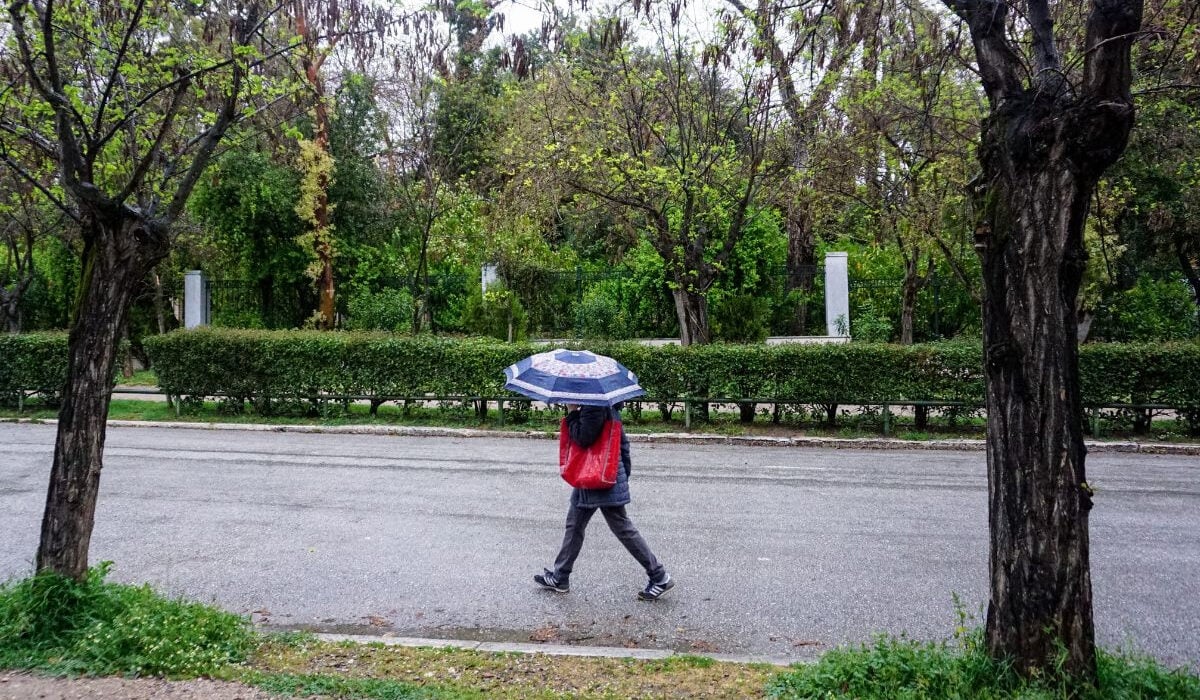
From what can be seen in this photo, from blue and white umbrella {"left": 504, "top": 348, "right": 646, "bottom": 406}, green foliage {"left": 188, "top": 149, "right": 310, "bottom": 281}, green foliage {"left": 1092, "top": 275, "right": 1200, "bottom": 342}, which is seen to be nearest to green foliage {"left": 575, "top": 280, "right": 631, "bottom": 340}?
green foliage {"left": 188, "top": 149, "right": 310, "bottom": 281}

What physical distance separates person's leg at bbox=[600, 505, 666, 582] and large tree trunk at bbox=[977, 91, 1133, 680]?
8.18 ft

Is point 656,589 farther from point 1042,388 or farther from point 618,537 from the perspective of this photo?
point 1042,388

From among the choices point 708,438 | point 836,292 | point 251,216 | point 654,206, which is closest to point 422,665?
point 708,438

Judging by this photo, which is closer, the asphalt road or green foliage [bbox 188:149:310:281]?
the asphalt road

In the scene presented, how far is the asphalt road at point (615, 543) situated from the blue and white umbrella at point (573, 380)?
4.97ft

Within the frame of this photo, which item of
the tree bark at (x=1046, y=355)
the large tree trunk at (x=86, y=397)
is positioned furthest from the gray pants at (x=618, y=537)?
the large tree trunk at (x=86, y=397)

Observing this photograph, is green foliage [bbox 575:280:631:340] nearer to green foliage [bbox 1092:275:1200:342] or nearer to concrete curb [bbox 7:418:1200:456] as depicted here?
concrete curb [bbox 7:418:1200:456]

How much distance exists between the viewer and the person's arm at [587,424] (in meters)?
6.28

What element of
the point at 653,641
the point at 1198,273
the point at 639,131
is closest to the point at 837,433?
the point at 639,131

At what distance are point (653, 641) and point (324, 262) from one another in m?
21.9

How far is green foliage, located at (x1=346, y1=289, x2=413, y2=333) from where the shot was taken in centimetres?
2547

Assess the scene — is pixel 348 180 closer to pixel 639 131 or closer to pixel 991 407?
pixel 639 131

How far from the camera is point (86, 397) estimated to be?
5.39 metres

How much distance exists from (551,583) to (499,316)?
17493mm
